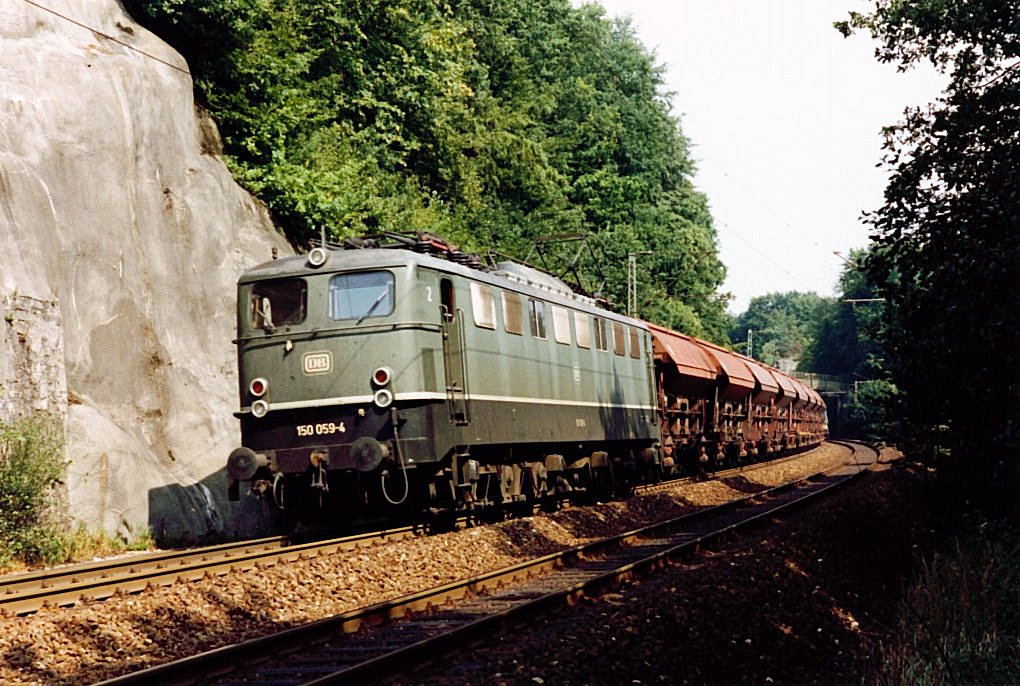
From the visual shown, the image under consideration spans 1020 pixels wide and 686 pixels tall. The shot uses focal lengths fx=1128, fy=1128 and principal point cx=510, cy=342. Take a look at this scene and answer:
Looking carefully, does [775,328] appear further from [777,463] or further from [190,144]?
[190,144]

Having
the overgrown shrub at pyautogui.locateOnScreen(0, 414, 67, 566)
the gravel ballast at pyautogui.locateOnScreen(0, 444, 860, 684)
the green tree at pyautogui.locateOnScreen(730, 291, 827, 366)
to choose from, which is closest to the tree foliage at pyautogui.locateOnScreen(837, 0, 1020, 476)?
the gravel ballast at pyautogui.locateOnScreen(0, 444, 860, 684)

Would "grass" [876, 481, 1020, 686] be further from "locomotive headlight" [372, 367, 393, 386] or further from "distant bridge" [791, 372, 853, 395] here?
"distant bridge" [791, 372, 853, 395]

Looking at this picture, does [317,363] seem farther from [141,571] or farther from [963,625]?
[963,625]

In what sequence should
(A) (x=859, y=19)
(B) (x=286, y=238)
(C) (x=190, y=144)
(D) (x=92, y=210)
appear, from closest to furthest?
(A) (x=859, y=19) < (D) (x=92, y=210) < (C) (x=190, y=144) < (B) (x=286, y=238)

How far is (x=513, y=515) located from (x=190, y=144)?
9.83 meters

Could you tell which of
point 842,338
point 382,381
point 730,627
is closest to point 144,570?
point 382,381

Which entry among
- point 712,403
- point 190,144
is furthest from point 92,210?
point 712,403

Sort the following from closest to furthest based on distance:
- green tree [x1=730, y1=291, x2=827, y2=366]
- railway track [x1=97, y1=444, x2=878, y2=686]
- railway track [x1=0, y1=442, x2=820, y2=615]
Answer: railway track [x1=97, y1=444, x2=878, y2=686]
railway track [x1=0, y1=442, x2=820, y2=615]
green tree [x1=730, y1=291, x2=827, y2=366]

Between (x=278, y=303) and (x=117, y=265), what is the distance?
15.4 feet

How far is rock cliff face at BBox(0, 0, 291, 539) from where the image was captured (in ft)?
54.0

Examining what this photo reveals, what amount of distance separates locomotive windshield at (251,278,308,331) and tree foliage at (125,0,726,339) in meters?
8.31

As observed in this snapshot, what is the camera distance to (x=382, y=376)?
49.5 feet

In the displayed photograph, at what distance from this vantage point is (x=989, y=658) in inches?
379

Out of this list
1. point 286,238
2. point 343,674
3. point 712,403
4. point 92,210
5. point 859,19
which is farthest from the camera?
point 712,403
